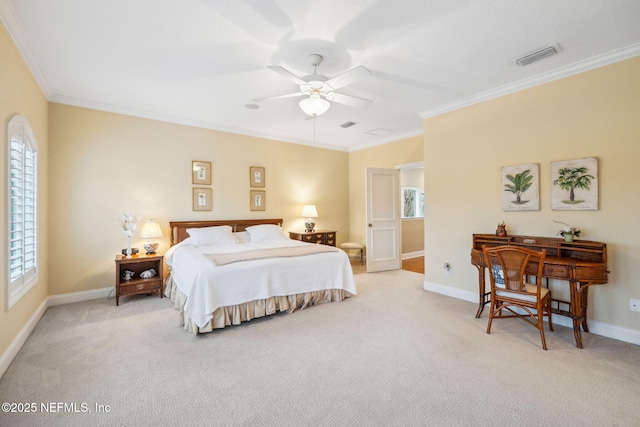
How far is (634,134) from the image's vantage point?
2.79 m

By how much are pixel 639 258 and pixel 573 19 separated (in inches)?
91.1

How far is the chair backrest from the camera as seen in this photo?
2.67m

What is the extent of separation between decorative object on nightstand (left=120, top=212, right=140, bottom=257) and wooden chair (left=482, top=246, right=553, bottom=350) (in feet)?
15.0

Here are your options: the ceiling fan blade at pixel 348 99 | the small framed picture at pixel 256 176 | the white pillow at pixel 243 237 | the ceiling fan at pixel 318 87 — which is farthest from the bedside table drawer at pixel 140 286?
the ceiling fan blade at pixel 348 99

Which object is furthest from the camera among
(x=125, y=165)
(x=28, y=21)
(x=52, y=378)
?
(x=125, y=165)

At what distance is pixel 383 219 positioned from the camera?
5.86 meters

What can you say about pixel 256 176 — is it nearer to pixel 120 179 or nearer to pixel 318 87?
pixel 120 179

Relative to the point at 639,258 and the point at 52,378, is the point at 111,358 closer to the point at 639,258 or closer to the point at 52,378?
the point at 52,378

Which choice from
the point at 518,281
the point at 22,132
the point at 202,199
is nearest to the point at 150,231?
the point at 202,199

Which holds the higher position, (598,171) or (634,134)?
(634,134)

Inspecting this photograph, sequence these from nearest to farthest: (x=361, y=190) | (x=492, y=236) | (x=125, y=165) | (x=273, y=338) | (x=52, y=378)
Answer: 1. (x=52, y=378)
2. (x=273, y=338)
3. (x=492, y=236)
4. (x=125, y=165)
5. (x=361, y=190)

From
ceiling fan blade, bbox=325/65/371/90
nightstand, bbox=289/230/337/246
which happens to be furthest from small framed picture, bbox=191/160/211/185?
ceiling fan blade, bbox=325/65/371/90

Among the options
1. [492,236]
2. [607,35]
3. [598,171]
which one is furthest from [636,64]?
[492,236]

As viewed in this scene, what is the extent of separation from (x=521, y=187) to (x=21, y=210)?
5392mm
